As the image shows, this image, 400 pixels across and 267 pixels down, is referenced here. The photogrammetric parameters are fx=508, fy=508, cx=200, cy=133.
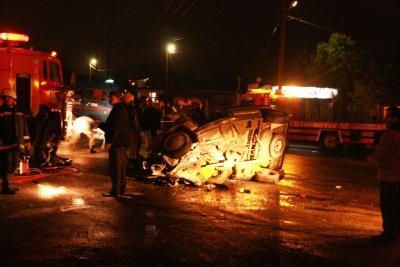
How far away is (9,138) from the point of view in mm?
8977

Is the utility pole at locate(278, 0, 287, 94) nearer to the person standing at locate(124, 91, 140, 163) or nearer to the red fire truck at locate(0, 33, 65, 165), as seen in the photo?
the red fire truck at locate(0, 33, 65, 165)

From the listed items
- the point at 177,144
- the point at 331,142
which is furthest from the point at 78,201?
the point at 331,142

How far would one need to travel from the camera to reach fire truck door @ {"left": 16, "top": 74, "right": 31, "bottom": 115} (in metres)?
13.0

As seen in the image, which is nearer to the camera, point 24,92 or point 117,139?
point 117,139

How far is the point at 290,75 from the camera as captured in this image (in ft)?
144

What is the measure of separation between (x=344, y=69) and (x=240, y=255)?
3437cm

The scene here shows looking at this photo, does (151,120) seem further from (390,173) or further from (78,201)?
(390,173)

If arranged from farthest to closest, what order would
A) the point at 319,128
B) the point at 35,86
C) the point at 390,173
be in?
the point at 319,128 < the point at 35,86 < the point at 390,173

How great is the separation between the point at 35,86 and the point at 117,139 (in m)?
5.36

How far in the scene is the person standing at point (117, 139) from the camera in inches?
354

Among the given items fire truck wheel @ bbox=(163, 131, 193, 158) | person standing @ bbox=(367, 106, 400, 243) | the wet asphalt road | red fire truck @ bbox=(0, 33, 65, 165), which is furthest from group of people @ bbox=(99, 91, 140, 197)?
person standing @ bbox=(367, 106, 400, 243)

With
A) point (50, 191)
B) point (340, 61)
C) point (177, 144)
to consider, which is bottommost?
point (50, 191)

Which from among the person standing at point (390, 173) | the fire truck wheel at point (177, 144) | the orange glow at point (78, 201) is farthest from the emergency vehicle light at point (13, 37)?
the person standing at point (390, 173)

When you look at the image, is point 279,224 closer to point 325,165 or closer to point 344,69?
point 325,165
